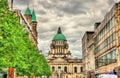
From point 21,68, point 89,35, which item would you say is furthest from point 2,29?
point 89,35

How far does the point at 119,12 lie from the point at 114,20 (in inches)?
146

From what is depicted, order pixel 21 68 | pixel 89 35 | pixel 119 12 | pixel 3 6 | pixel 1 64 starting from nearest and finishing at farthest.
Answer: pixel 1 64, pixel 3 6, pixel 21 68, pixel 119 12, pixel 89 35

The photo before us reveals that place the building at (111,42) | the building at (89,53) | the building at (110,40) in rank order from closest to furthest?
the building at (111,42), the building at (110,40), the building at (89,53)

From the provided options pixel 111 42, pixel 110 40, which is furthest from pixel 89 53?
pixel 111 42

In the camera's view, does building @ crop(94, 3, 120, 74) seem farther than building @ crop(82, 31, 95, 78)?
No

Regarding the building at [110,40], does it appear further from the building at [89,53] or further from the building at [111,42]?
the building at [89,53]

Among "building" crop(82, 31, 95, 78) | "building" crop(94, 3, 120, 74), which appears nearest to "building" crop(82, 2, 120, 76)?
"building" crop(94, 3, 120, 74)

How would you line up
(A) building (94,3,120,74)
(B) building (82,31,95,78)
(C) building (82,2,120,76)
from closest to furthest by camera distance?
1. (C) building (82,2,120,76)
2. (A) building (94,3,120,74)
3. (B) building (82,31,95,78)

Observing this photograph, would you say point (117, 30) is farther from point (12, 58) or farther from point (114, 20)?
point (12, 58)

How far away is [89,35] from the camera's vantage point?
147m

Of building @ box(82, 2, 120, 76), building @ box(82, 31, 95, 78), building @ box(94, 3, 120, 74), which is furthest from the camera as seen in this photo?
building @ box(82, 31, 95, 78)

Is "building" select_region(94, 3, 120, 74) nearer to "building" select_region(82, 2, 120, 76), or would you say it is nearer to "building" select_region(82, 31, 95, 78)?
"building" select_region(82, 2, 120, 76)

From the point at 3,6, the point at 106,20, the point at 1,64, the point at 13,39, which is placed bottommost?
the point at 1,64

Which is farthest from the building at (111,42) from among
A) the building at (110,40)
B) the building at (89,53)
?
the building at (89,53)
